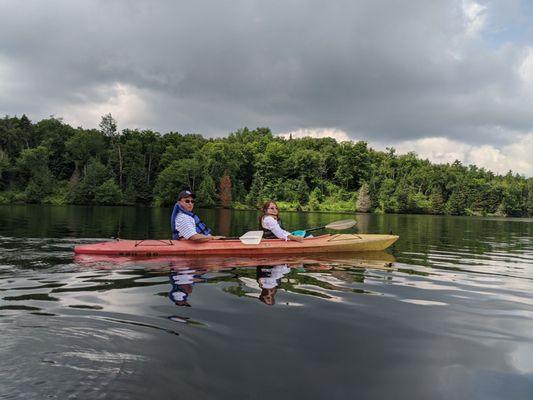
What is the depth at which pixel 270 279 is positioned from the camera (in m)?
8.15

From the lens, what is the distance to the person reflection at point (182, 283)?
6.30 meters

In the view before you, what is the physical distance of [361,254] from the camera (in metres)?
12.3

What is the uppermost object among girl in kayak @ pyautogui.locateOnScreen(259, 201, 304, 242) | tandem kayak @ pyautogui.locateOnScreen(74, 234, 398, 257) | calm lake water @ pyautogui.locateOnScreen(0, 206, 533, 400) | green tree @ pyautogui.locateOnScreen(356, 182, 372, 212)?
green tree @ pyautogui.locateOnScreen(356, 182, 372, 212)

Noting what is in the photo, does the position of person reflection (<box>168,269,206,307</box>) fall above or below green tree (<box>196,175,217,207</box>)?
below

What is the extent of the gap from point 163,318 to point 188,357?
1362 millimetres

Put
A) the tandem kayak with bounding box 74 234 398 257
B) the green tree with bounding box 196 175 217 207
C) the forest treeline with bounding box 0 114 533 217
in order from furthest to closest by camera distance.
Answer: the forest treeline with bounding box 0 114 533 217, the green tree with bounding box 196 175 217 207, the tandem kayak with bounding box 74 234 398 257

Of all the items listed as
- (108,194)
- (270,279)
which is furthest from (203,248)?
(108,194)

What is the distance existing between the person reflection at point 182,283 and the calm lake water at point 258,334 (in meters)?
0.03

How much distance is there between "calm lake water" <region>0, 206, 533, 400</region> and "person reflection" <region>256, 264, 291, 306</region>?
4cm

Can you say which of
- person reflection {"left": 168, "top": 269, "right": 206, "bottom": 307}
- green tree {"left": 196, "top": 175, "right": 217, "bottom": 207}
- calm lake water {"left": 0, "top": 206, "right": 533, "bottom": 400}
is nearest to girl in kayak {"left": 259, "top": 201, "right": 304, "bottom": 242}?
calm lake water {"left": 0, "top": 206, "right": 533, "bottom": 400}

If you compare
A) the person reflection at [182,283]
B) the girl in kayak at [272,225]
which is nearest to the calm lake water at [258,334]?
the person reflection at [182,283]

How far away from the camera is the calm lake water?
11.3 ft

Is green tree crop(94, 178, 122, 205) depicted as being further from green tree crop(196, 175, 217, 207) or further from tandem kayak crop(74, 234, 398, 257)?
tandem kayak crop(74, 234, 398, 257)

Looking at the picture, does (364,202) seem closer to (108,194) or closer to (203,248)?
(108,194)
